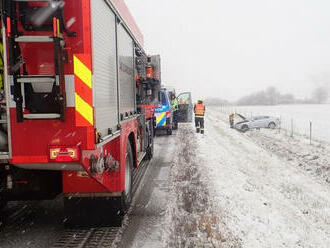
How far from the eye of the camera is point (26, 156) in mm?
3666

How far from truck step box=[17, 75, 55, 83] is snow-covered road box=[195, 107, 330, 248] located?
3.37 meters

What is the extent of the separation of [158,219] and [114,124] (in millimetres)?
1836

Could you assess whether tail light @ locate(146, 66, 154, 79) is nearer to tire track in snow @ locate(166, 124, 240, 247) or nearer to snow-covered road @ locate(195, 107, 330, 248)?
tire track in snow @ locate(166, 124, 240, 247)

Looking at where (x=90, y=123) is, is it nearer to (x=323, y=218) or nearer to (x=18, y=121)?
(x=18, y=121)

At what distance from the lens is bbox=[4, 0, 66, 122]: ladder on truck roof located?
3.42 meters

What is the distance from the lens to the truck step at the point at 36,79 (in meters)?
3.43

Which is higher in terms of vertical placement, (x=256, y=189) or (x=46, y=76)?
(x=46, y=76)

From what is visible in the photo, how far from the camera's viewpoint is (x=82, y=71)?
363 centimetres

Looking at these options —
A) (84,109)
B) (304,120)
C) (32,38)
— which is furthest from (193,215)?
(304,120)

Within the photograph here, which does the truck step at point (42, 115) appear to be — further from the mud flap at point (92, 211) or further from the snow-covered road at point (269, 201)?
the snow-covered road at point (269, 201)

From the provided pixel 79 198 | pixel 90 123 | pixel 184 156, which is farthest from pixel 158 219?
pixel 184 156

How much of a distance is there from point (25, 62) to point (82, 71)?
57 cm

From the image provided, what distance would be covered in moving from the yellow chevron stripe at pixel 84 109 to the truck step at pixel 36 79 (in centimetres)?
30

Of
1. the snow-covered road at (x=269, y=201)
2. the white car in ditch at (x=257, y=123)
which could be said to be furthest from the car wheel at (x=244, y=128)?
the snow-covered road at (x=269, y=201)
